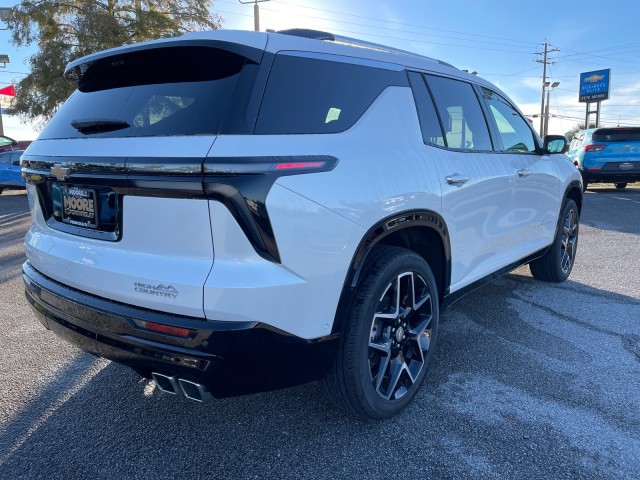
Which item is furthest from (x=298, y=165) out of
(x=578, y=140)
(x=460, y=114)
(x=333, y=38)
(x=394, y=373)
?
(x=578, y=140)

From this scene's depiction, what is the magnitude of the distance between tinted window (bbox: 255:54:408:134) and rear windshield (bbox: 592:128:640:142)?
13441 mm

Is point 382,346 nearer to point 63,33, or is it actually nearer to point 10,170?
point 10,170

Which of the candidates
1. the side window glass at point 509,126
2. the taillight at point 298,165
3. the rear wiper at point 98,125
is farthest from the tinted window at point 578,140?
the rear wiper at point 98,125

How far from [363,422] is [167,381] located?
41.6 inches

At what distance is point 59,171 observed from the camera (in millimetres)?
2260

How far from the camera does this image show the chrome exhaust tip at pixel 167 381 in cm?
205

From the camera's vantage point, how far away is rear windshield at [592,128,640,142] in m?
13.5

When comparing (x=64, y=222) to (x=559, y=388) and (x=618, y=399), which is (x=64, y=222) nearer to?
(x=559, y=388)

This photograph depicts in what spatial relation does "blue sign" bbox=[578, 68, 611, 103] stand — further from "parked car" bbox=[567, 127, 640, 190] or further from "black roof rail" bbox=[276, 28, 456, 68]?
"black roof rail" bbox=[276, 28, 456, 68]

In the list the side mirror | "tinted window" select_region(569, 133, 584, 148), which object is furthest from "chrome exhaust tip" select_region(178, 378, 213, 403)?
"tinted window" select_region(569, 133, 584, 148)

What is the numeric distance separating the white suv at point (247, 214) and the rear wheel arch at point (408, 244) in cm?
1

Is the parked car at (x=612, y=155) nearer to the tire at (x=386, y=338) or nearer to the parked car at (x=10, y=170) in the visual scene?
the tire at (x=386, y=338)

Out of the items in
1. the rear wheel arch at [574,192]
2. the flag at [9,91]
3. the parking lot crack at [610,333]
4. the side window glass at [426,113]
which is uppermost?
the flag at [9,91]

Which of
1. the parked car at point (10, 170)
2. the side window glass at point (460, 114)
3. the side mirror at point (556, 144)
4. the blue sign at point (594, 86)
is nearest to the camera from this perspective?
the side window glass at point (460, 114)
